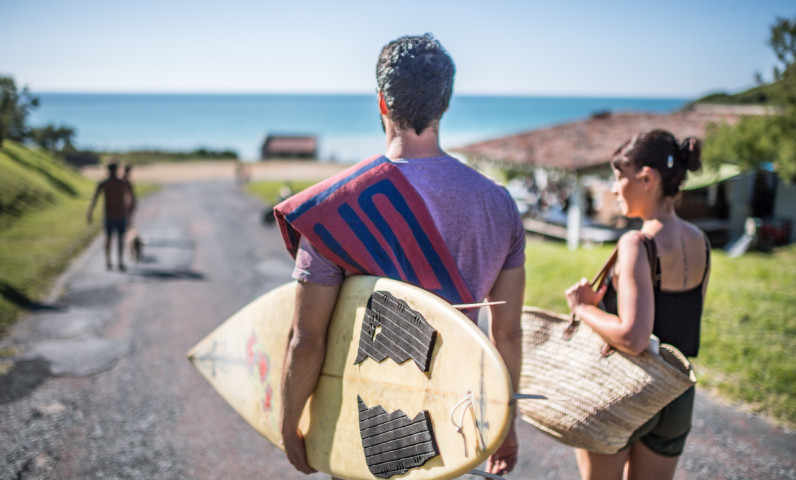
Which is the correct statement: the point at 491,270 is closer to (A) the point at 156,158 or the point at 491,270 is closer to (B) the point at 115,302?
(B) the point at 115,302

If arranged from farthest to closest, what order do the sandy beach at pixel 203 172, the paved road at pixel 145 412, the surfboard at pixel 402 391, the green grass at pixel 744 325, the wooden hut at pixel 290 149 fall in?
the wooden hut at pixel 290 149, the sandy beach at pixel 203 172, the green grass at pixel 744 325, the paved road at pixel 145 412, the surfboard at pixel 402 391

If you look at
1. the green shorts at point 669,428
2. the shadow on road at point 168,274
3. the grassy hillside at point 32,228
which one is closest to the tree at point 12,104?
the grassy hillside at point 32,228

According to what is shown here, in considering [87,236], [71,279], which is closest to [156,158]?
[87,236]

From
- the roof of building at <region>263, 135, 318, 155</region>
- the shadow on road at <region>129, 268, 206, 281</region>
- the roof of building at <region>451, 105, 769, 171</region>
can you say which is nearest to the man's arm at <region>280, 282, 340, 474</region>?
the shadow on road at <region>129, 268, 206, 281</region>

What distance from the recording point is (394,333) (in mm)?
1563

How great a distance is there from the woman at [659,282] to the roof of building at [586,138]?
13275mm

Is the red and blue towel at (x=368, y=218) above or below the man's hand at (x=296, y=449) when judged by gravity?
above

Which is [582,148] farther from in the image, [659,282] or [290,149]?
[290,149]

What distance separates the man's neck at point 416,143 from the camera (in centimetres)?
157

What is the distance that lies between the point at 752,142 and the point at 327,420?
42.1 ft

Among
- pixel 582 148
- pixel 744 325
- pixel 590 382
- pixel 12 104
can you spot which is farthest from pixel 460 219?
pixel 12 104

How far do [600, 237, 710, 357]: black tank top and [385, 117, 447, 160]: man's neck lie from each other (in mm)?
992

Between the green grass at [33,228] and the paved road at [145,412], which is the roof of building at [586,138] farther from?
the green grass at [33,228]

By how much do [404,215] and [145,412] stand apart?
3688 mm
